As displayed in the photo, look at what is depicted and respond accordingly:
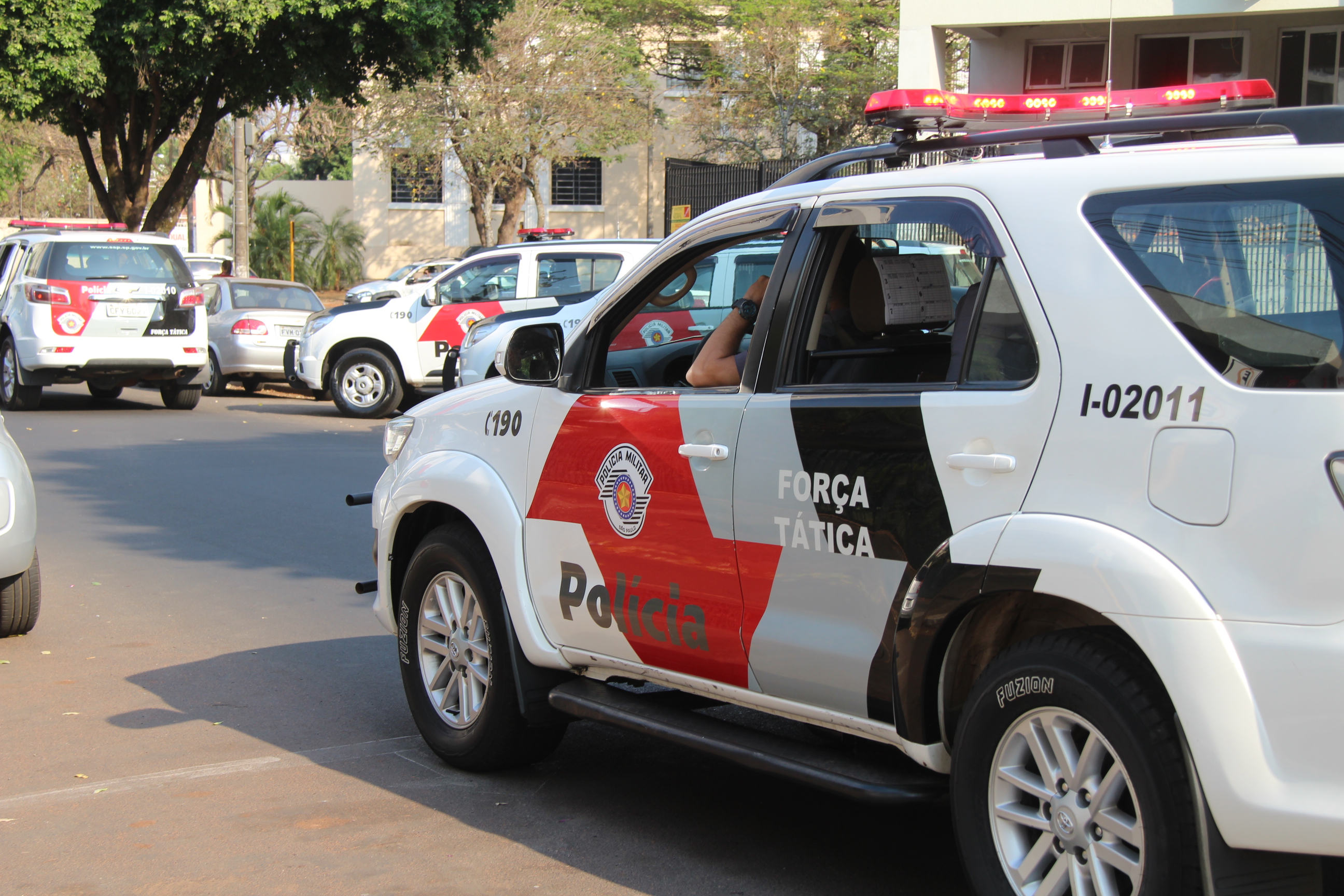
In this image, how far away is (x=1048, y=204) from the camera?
3318mm

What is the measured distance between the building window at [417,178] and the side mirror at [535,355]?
37357mm

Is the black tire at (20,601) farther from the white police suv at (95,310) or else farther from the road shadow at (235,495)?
the white police suv at (95,310)

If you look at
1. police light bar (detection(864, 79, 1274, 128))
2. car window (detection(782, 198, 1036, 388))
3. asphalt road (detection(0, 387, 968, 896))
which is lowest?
asphalt road (detection(0, 387, 968, 896))

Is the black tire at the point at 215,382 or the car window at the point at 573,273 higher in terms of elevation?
the car window at the point at 573,273

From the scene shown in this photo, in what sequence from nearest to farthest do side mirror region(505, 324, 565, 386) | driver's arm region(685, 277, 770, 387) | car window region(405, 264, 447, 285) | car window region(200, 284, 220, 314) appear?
driver's arm region(685, 277, 770, 387) → side mirror region(505, 324, 565, 386) → car window region(200, 284, 220, 314) → car window region(405, 264, 447, 285)

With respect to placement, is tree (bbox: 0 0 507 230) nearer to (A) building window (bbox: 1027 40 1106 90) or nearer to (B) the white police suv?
(B) the white police suv

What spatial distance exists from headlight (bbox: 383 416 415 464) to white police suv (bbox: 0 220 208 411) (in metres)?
12.8

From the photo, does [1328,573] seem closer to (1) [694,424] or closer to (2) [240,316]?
(1) [694,424]

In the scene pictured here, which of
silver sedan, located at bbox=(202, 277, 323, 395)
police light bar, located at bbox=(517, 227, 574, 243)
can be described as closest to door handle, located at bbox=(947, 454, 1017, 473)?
silver sedan, located at bbox=(202, 277, 323, 395)

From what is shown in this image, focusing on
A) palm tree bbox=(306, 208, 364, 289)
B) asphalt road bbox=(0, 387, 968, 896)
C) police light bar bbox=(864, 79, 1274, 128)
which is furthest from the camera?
palm tree bbox=(306, 208, 364, 289)

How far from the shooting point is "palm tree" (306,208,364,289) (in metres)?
46.2

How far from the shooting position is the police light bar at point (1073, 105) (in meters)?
3.85

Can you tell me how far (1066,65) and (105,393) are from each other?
44.6ft

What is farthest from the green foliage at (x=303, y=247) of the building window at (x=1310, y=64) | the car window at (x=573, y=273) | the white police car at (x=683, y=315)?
the white police car at (x=683, y=315)
